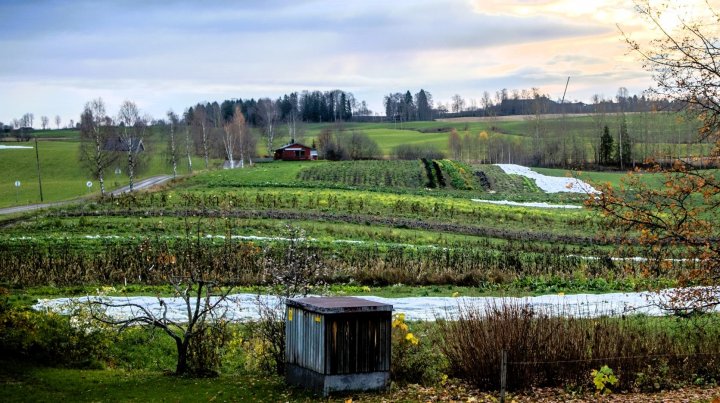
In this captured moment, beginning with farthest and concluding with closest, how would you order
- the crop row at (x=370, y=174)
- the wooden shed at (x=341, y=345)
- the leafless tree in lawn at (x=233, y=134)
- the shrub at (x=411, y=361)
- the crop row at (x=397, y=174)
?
the leafless tree in lawn at (x=233, y=134), the crop row at (x=370, y=174), the crop row at (x=397, y=174), the shrub at (x=411, y=361), the wooden shed at (x=341, y=345)

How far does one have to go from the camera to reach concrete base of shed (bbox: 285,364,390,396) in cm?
1373

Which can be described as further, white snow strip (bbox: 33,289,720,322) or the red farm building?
the red farm building

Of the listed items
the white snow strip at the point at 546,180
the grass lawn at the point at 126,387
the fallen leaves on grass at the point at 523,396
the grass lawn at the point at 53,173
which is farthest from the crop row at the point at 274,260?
the grass lawn at the point at 53,173

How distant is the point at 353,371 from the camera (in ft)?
45.5

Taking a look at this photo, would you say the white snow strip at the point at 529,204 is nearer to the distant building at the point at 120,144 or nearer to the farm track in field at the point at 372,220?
the farm track in field at the point at 372,220

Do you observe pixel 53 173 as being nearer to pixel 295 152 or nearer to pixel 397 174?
pixel 295 152

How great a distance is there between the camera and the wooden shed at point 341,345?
13.7m

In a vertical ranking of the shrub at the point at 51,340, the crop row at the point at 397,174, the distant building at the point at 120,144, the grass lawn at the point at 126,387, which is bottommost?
the grass lawn at the point at 126,387

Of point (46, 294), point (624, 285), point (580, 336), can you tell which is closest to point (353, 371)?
point (580, 336)

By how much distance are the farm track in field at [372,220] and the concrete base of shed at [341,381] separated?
2832 cm

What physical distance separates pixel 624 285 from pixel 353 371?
16701 mm

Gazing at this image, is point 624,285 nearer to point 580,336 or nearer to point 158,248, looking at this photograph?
point 580,336

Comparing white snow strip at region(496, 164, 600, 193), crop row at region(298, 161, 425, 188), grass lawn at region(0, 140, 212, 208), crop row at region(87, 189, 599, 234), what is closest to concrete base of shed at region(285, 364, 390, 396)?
crop row at region(87, 189, 599, 234)

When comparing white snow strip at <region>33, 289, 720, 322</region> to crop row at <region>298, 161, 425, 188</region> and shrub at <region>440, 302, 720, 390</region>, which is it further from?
crop row at <region>298, 161, 425, 188</region>
